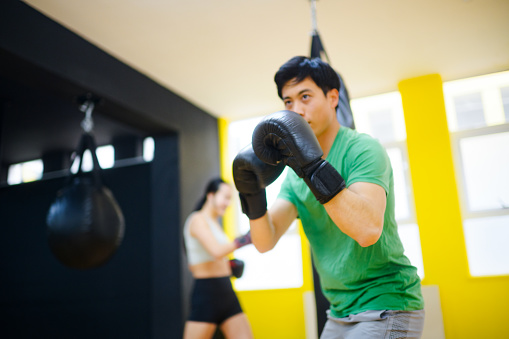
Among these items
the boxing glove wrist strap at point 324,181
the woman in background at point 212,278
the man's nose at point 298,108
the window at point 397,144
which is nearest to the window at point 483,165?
the window at point 397,144

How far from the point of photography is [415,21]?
3.67 metres

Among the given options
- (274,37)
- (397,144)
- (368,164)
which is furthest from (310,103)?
(397,144)

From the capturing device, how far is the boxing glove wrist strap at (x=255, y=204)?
145cm

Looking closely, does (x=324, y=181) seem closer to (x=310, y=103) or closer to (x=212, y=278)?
(x=310, y=103)

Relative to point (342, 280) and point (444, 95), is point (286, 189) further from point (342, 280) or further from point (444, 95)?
point (444, 95)

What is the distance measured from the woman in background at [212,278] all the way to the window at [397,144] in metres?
2.17

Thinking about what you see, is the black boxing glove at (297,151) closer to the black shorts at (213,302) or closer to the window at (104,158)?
the black shorts at (213,302)

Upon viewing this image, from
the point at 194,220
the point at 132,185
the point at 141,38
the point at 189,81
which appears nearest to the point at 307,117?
the point at 194,220

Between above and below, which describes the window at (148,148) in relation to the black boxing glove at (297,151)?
above

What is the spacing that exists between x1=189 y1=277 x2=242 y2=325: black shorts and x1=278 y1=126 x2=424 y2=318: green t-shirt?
1.75 m

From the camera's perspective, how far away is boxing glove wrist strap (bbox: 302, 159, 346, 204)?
3.88ft

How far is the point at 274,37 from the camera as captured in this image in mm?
3814

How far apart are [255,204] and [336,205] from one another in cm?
33

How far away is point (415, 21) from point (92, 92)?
106 inches
